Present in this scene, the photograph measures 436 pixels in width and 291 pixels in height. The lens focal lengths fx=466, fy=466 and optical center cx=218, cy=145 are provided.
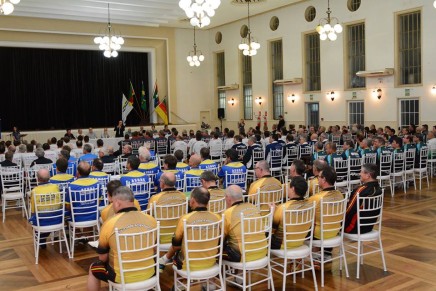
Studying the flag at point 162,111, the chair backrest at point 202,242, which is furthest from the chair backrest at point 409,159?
the flag at point 162,111

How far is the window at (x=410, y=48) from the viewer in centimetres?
1681

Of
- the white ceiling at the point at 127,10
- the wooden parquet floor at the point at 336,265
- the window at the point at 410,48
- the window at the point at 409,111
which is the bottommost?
the wooden parquet floor at the point at 336,265

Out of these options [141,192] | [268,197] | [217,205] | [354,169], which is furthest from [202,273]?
[354,169]

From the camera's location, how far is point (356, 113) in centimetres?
1911

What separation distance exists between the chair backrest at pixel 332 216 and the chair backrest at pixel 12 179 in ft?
20.1

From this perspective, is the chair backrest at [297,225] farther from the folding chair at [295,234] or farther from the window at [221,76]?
the window at [221,76]

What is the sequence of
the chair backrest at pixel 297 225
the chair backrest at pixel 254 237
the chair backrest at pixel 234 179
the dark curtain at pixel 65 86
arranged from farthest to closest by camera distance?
the dark curtain at pixel 65 86, the chair backrest at pixel 234 179, the chair backrest at pixel 297 225, the chair backrest at pixel 254 237

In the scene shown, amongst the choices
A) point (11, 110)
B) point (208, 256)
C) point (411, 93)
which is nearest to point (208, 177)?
point (208, 256)

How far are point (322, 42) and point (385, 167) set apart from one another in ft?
36.7

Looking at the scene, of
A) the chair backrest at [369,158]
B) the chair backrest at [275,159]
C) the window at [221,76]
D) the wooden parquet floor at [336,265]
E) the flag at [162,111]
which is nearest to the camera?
the wooden parquet floor at [336,265]

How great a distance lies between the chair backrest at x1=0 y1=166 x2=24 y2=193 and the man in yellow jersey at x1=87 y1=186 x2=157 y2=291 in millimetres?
5366

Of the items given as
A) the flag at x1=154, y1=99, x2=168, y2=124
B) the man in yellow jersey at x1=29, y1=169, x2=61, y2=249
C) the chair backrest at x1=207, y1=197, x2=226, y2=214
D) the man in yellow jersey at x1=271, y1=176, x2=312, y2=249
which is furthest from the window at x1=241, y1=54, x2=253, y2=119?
the man in yellow jersey at x1=271, y1=176, x2=312, y2=249

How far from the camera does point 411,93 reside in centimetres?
1694

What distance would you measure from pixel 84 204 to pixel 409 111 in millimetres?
14153
